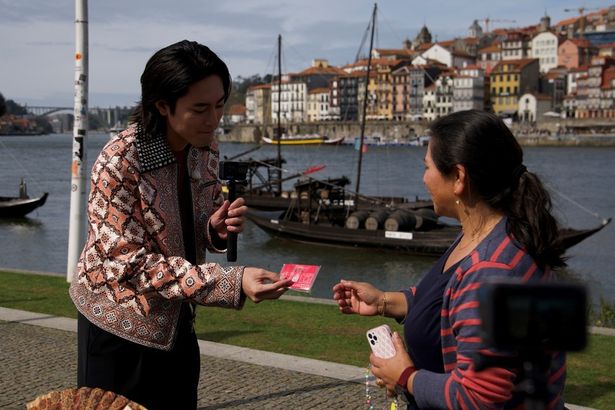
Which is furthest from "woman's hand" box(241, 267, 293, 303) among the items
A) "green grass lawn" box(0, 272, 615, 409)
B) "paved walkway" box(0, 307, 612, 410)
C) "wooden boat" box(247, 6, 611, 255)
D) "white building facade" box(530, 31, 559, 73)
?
"white building facade" box(530, 31, 559, 73)

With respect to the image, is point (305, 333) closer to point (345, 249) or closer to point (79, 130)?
point (79, 130)

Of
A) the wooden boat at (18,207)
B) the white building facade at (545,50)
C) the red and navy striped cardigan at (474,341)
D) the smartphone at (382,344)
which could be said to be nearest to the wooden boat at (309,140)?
the white building facade at (545,50)

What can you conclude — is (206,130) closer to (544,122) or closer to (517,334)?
(517,334)

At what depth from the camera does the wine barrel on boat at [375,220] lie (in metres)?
26.9

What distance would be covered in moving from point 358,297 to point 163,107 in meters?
0.86

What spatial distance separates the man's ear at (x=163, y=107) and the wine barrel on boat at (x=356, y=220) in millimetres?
24618

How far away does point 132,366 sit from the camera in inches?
104

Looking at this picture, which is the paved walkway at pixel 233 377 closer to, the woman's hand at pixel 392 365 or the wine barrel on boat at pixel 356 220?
the woman's hand at pixel 392 365

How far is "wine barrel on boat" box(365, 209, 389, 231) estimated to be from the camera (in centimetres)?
2692

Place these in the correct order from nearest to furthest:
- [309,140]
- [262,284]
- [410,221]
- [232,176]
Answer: [262,284], [232,176], [410,221], [309,140]

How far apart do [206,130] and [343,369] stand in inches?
142

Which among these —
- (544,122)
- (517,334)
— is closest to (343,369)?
(517,334)

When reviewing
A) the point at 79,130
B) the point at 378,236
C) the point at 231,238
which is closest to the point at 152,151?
the point at 231,238

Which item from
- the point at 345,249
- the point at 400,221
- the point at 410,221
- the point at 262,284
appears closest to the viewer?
the point at 262,284
